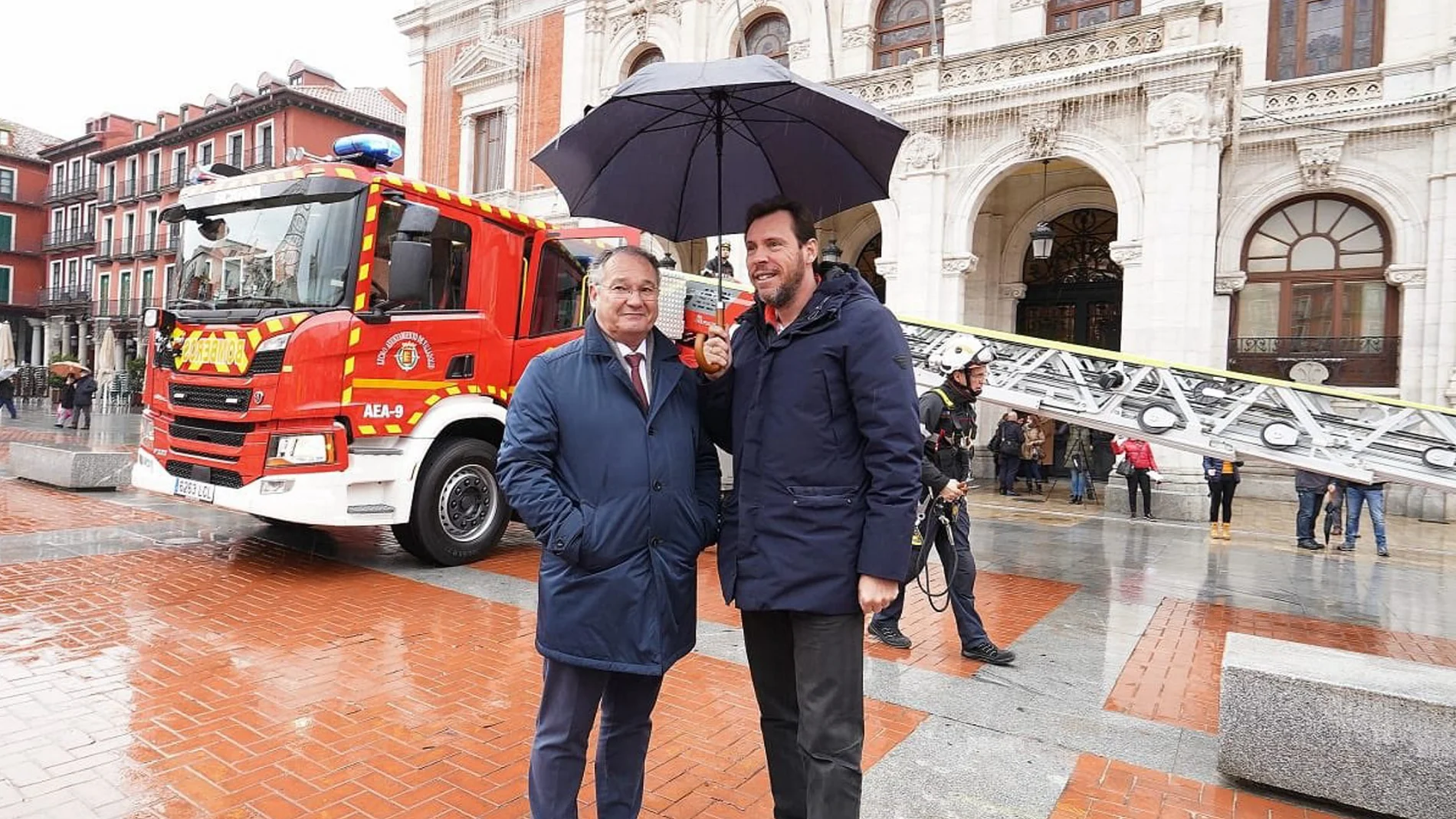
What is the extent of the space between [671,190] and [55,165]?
66476mm

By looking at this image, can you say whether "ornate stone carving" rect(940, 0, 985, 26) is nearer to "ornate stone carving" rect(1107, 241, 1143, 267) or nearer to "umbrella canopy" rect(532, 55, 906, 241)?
"ornate stone carving" rect(1107, 241, 1143, 267)

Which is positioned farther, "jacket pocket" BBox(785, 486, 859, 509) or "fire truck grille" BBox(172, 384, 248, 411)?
"fire truck grille" BBox(172, 384, 248, 411)

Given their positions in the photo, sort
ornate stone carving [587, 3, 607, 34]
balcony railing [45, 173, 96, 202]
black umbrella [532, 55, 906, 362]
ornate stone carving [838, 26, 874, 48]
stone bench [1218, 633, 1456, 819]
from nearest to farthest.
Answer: black umbrella [532, 55, 906, 362] < stone bench [1218, 633, 1456, 819] < ornate stone carving [838, 26, 874, 48] < ornate stone carving [587, 3, 607, 34] < balcony railing [45, 173, 96, 202]

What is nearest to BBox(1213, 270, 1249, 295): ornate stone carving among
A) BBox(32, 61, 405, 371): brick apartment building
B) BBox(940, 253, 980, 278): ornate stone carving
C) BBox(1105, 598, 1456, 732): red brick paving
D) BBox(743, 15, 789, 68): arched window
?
BBox(940, 253, 980, 278): ornate stone carving

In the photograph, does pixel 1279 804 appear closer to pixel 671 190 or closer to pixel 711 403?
pixel 711 403

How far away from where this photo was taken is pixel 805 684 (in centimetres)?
241

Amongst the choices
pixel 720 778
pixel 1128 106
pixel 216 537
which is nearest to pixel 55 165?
pixel 216 537

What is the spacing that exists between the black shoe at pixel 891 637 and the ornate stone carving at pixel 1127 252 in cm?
1038

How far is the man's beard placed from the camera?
2.51m

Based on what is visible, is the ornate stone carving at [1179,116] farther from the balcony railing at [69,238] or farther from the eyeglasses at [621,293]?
the balcony railing at [69,238]

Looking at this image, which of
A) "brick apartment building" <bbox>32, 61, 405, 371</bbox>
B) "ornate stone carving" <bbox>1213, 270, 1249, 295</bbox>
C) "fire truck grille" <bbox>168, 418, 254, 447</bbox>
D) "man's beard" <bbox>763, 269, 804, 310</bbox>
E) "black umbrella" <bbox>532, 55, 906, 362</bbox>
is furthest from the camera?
"brick apartment building" <bbox>32, 61, 405, 371</bbox>

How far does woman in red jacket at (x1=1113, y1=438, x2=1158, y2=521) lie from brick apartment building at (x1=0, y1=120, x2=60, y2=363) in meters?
63.7

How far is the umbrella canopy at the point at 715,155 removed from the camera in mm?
2861

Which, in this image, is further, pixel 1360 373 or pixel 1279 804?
pixel 1360 373
